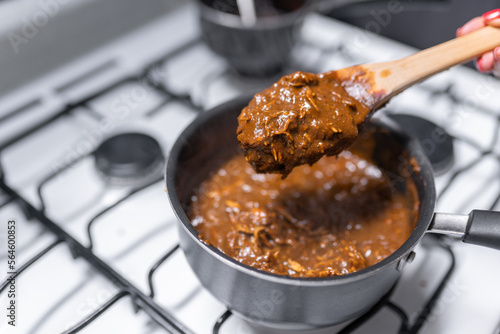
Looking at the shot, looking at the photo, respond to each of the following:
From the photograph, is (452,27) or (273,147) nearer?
(273,147)

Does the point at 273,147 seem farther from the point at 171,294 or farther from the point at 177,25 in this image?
the point at 177,25

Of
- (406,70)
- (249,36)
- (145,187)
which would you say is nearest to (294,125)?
(406,70)

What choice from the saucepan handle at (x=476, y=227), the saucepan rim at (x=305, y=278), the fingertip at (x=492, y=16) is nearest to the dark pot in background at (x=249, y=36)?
the saucepan rim at (x=305, y=278)

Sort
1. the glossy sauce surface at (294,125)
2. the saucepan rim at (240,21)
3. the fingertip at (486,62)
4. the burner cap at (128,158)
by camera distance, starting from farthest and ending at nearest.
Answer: the saucepan rim at (240,21)
the burner cap at (128,158)
the fingertip at (486,62)
the glossy sauce surface at (294,125)

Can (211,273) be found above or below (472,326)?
above

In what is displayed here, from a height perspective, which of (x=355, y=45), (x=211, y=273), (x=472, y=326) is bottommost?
(x=472, y=326)

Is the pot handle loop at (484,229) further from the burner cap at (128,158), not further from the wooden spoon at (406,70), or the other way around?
the burner cap at (128,158)

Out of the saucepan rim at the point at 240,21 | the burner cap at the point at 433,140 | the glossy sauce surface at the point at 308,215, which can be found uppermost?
the saucepan rim at the point at 240,21

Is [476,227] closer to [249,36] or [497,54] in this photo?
[497,54]

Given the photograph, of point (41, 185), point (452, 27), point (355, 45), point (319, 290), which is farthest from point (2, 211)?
point (452, 27)
